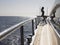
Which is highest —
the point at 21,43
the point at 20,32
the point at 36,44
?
the point at 20,32

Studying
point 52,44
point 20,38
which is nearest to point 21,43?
point 20,38

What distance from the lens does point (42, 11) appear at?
33.4 feet

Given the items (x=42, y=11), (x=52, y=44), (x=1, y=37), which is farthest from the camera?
(x=42, y=11)

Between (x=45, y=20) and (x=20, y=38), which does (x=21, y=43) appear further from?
(x=45, y=20)

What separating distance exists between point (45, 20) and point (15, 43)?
347 inches

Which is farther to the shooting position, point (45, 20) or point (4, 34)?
point (45, 20)

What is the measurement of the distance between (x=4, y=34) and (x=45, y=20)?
939 cm

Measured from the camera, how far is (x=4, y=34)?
3.06 ft

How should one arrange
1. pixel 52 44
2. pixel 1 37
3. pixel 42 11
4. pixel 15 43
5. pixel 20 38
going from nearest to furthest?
pixel 1 37 < pixel 15 43 < pixel 20 38 < pixel 52 44 < pixel 42 11

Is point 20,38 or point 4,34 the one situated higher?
point 4,34

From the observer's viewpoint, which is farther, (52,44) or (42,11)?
(42,11)

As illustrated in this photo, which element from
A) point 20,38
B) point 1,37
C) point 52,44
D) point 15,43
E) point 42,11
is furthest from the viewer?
point 42,11

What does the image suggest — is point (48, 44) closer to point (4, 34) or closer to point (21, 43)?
point (21, 43)

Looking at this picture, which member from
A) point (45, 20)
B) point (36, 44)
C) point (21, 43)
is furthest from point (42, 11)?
point (21, 43)
